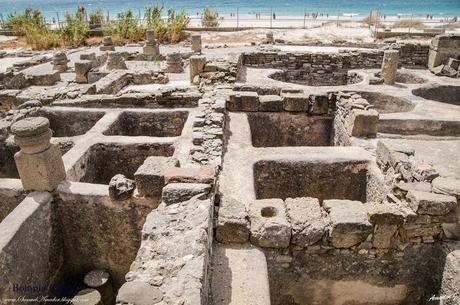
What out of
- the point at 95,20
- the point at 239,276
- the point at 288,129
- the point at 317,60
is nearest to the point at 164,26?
the point at 95,20

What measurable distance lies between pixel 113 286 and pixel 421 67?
590 inches

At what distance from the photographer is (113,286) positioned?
5.22 meters

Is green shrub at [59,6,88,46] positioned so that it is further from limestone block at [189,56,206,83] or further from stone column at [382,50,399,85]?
stone column at [382,50,399,85]

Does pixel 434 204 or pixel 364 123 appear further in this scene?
pixel 364 123

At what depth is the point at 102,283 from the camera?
4945 mm

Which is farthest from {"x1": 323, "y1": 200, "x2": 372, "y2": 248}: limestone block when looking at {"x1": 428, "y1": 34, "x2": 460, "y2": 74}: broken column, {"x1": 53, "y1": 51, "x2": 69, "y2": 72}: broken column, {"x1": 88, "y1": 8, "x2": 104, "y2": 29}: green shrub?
{"x1": 88, "y1": 8, "x2": 104, "y2": 29}: green shrub

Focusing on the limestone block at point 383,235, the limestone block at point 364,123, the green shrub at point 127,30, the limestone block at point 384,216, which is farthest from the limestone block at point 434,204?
the green shrub at point 127,30

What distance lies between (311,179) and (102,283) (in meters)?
3.70

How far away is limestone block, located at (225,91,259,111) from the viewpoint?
8.49 m

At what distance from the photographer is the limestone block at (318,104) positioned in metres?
8.62

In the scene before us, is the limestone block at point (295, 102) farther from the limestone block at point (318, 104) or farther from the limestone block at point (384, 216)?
the limestone block at point (384, 216)

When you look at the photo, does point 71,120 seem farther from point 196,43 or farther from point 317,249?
point 196,43

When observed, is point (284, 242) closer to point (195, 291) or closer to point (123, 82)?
point (195, 291)

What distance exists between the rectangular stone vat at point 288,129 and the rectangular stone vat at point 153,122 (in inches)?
68.8
